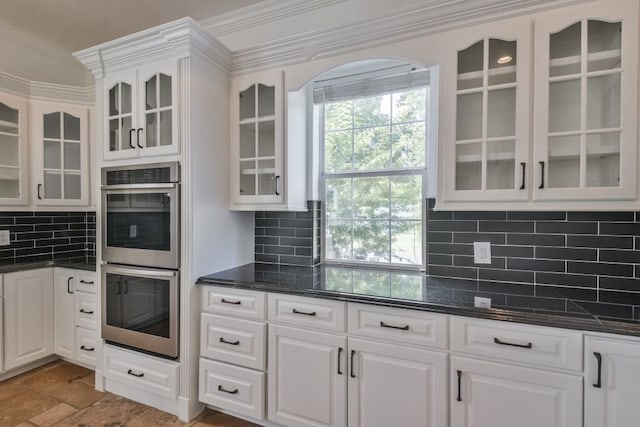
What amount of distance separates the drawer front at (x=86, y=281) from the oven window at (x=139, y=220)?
1.68ft

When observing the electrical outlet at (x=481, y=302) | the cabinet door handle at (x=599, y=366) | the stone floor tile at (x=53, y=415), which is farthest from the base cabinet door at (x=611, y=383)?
the stone floor tile at (x=53, y=415)

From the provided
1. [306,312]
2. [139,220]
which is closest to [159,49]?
Result: [139,220]

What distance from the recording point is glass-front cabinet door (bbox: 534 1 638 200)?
1.44 m

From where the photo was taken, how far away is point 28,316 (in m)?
2.54

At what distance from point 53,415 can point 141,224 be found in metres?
1.31

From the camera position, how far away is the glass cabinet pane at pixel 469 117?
1720 mm

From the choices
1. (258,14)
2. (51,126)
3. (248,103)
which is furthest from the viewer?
(51,126)

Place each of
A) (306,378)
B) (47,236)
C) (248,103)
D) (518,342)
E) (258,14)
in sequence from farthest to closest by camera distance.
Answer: (47,236), (258,14), (248,103), (306,378), (518,342)

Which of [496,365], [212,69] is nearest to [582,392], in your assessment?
[496,365]

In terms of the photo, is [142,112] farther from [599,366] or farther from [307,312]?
[599,366]

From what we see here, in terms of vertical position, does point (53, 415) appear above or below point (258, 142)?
below

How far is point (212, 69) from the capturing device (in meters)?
2.13

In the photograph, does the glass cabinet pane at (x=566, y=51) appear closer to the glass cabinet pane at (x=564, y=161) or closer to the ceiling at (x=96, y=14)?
the glass cabinet pane at (x=564, y=161)

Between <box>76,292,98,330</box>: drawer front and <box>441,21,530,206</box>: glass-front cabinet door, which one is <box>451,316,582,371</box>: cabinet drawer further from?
<box>76,292,98,330</box>: drawer front
